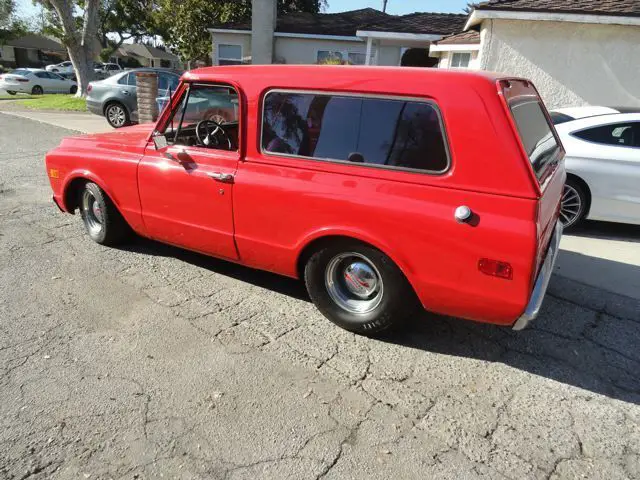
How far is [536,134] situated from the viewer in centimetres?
330

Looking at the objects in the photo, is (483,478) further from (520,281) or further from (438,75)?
(438,75)

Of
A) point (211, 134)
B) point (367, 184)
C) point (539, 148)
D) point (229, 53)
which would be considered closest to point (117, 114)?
point (229, 53)

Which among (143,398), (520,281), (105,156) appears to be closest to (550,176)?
(520,281)

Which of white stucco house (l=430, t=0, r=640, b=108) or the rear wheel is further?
white stucco house (l=430, t=0, r=640, b=108)

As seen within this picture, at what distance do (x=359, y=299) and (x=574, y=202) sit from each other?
364 centimetres

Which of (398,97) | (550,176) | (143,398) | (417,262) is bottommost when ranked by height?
(143,398)

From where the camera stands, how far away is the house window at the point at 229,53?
845 inches

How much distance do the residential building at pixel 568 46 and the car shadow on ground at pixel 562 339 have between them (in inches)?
282

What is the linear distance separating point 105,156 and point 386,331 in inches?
115

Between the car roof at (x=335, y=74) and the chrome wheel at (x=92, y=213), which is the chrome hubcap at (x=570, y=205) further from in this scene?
the chrome wheel at (x=92, y=213)

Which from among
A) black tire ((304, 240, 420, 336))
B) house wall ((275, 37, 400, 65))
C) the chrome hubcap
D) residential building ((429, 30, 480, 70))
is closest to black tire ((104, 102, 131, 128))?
house wall ((275, 37, 400, 65))

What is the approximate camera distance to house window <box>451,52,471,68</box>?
41.9 ft

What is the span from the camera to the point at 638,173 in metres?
5.41

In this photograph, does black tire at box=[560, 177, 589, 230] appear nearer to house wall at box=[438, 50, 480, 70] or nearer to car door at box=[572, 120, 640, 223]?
car door at box=[572, 120, 640, 223]
